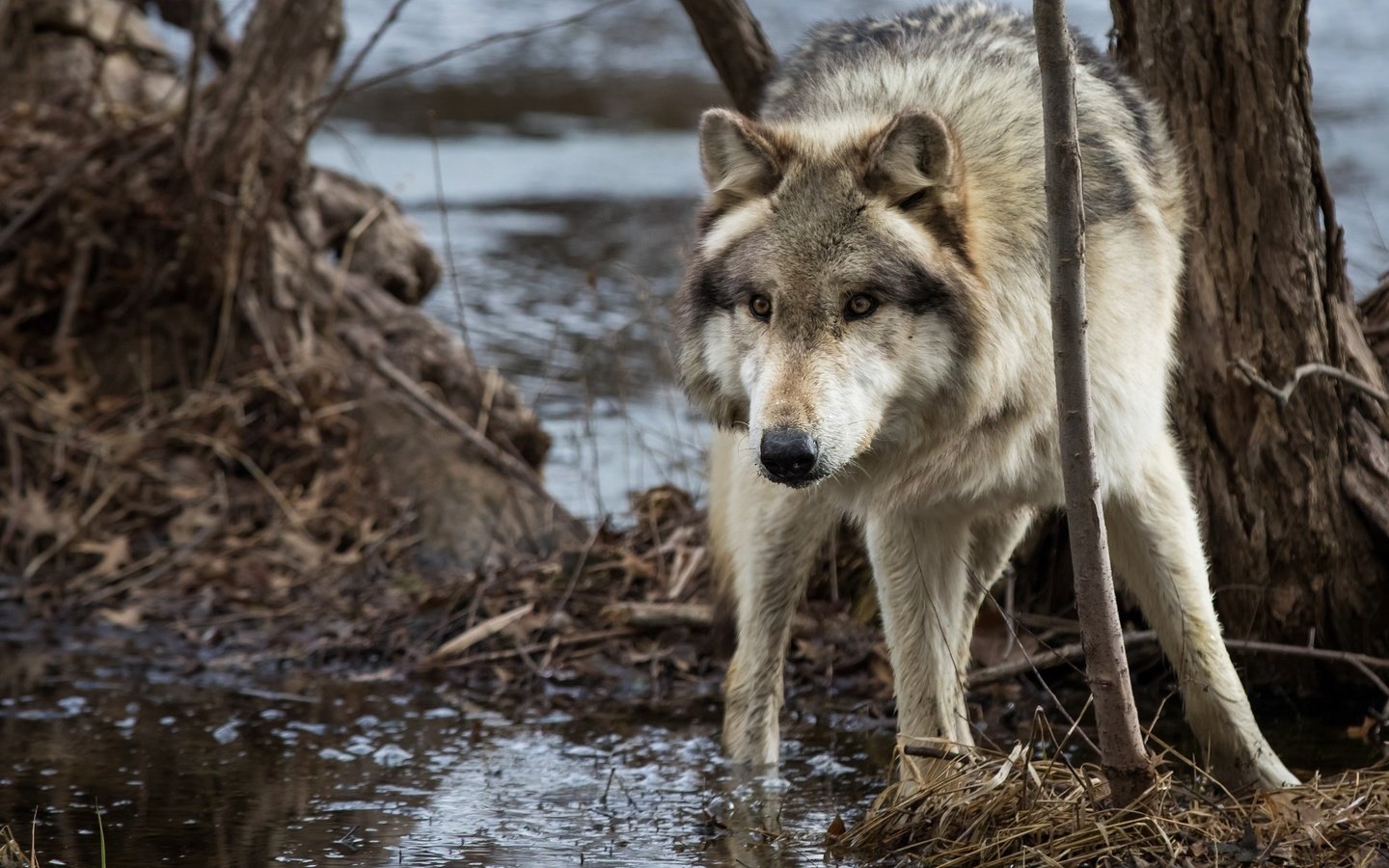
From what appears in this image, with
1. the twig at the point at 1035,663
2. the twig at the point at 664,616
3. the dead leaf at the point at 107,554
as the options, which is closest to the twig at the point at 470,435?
the twig at the point at 664,616

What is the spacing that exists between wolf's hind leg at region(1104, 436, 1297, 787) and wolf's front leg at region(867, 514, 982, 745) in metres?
0.48

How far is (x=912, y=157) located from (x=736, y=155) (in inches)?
18.4

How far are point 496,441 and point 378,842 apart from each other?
361 cm

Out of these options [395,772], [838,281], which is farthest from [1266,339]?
[395,772]

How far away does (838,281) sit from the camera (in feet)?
12.2

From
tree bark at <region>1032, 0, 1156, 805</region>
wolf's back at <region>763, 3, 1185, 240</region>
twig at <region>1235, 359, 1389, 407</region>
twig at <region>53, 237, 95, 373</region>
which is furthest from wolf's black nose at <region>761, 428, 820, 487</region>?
twig at <region>53, 237, 95, 373</region>

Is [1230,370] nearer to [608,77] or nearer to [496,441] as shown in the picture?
[496,441]

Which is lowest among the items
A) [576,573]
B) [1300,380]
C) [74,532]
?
[576,573]

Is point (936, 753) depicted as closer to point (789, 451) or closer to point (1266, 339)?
point (789, 451)

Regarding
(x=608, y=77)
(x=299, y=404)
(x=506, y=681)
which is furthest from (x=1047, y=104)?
(x=608, y=77)

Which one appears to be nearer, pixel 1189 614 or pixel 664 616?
pixel 1189 614

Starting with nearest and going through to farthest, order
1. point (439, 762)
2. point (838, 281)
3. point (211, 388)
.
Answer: point (838, 281)
point (439, 762)
point (211, 388)

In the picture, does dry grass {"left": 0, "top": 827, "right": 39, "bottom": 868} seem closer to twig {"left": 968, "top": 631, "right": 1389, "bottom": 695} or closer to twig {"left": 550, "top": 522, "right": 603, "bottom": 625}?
twig {"left": 968, "top": 631, "right": 1389, "bottom": 695}

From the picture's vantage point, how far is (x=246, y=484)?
6.82 m
